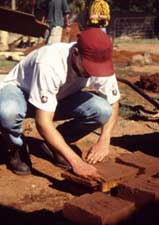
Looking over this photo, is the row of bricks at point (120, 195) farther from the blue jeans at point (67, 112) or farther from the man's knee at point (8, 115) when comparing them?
the man's knee at point (8, 115)

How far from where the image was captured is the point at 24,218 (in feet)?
12.8

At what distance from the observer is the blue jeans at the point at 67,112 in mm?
4531

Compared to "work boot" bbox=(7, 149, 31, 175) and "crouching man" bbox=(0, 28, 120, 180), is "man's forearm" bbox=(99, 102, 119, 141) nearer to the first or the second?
"crouching man" bbox=(0, 28, 120, 180)

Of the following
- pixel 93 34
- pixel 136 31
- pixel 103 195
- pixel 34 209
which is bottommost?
pixel 136 31

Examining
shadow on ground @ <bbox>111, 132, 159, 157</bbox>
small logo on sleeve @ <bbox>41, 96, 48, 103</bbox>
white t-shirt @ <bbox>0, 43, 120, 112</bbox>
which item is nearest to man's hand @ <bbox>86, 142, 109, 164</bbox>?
white t-shirt @ <bbox>0, 43, 120, 112</bbox>

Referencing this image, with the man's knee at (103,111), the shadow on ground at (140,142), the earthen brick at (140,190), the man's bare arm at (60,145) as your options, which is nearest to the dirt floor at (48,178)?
the shadow on ground at (140,142)

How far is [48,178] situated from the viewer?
4.80m

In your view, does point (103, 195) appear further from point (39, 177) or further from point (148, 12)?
point (148, 12)

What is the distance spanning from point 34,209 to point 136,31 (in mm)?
24517

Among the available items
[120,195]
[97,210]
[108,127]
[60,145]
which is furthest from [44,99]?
[97,210]

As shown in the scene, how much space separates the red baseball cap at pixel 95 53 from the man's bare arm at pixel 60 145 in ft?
1.64

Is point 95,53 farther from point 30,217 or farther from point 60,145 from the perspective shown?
point 30,217

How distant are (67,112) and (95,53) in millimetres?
1165

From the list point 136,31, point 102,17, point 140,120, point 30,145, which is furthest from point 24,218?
point 136,31
